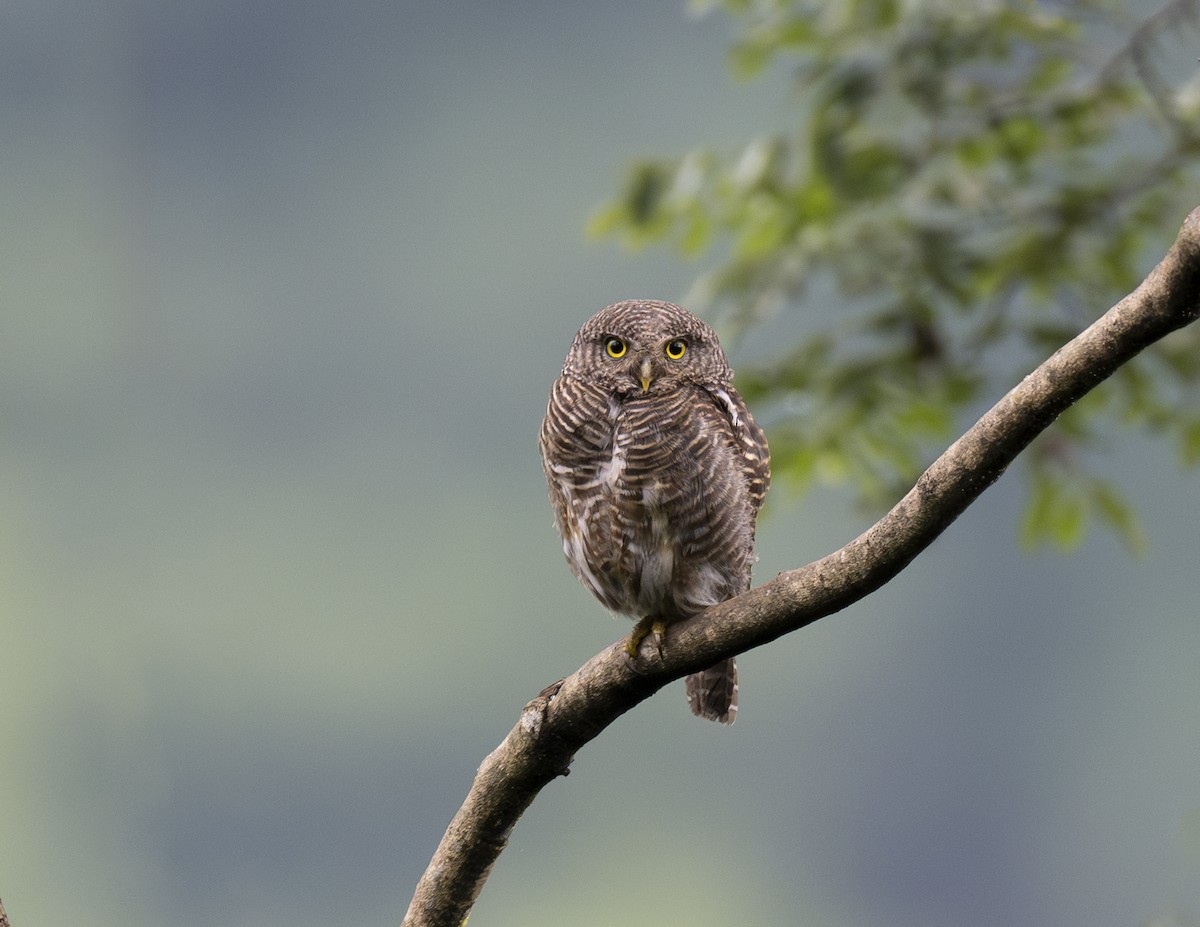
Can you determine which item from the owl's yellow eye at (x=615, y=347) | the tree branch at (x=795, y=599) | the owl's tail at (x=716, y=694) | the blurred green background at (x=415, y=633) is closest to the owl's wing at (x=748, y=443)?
the owl's yellow eye at (x=615, y=347)

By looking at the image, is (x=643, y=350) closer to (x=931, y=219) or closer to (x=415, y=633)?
(x=931, y=219)

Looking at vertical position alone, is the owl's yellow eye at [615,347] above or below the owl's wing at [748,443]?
above

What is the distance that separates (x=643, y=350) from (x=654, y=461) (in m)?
0.21

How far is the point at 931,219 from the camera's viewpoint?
186 inches

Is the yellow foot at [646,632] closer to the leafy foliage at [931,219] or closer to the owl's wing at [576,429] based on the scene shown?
the owl's wing at [576,429]

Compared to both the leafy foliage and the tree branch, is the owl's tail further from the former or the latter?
the leafy foliage

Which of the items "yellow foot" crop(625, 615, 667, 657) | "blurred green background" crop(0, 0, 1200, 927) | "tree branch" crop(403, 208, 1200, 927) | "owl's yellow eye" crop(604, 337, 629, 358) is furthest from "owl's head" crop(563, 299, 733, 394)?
"blurred green background" crop(0, 0, 1200, 927)

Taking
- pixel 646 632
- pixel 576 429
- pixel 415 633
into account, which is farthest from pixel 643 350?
pixel 415 633

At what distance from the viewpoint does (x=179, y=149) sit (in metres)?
65.9

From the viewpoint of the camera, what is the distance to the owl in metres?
3.17

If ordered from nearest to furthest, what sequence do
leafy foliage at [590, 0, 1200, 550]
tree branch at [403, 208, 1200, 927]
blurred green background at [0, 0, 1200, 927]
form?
1. tree branch at [403, 208, 1200, 927]
2. leafy foliage at [590, 0, 1200, 550]
3. blurred green background at [0, 0, 1200, 927]

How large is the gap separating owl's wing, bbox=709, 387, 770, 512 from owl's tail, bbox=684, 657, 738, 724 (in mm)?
365

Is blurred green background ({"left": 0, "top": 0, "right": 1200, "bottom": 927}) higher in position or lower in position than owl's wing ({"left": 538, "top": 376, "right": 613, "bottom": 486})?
higher

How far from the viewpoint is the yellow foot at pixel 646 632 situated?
105 inches
